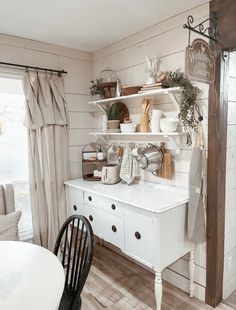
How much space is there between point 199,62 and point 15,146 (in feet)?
6.25

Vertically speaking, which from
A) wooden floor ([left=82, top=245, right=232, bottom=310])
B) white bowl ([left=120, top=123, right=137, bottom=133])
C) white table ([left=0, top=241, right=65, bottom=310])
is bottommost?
wooden floor ([left=82, top=245, right=232, bottom=310])

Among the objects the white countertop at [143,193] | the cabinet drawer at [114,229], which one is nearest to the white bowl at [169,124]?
the white countertop at [143,193]

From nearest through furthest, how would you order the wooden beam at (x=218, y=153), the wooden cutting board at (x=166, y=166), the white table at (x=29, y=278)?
the white table at (x=29, y=278)
the wooden beam at (x=218, y=153)
the wooden cutting board at (x=166, y=166)

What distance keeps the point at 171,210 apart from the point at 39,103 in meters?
1.65

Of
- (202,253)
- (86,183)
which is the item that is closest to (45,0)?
(86,183)

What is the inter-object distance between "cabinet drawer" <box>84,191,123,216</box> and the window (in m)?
0.73

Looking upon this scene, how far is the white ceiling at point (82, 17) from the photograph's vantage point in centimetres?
179

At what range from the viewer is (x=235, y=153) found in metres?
2.05

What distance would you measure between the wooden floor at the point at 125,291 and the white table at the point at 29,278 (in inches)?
36.7

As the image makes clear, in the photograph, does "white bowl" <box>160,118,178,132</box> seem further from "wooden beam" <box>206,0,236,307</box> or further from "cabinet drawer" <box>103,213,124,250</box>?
"cabinet drawer" <box>103,213,124,250</box>

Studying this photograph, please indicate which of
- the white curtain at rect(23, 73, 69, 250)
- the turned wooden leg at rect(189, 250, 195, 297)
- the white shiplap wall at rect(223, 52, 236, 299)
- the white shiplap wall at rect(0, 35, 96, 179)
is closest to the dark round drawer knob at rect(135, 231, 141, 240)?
the turned wooden leg at rect(189, 250, 195, 297)

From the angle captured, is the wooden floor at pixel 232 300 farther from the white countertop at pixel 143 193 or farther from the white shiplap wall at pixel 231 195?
the white countertop at pixel 143 193

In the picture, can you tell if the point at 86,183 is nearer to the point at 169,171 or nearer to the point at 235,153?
the point at 169,171

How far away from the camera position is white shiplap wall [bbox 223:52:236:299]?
1938mm
